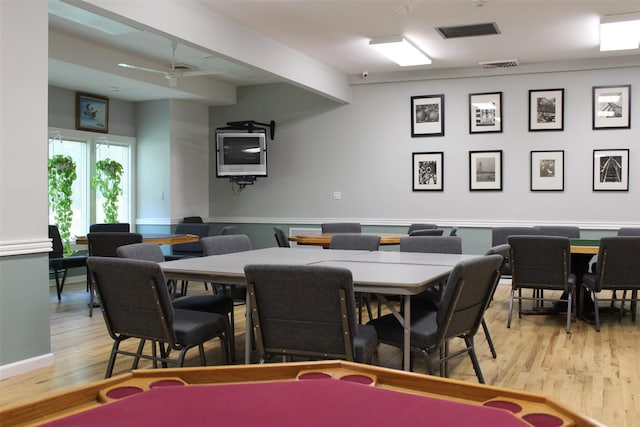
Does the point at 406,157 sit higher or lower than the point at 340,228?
higher

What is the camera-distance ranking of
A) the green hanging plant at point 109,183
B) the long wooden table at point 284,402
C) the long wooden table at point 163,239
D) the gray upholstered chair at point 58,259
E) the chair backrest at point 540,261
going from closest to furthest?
1. the long wooden table at point 284,402
2. the chair backrest at point 540,261
3. the long wooden table at point 163,239
4. the gray upholstered chair at point 58,259
5. the green hanging plant at point 109,183

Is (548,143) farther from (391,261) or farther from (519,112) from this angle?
(391,261)

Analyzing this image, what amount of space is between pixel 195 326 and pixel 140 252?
3.20 feet

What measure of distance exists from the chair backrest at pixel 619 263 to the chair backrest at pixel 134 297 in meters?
3.64

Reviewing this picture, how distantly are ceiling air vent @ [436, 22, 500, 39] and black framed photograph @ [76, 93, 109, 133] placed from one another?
199 inches

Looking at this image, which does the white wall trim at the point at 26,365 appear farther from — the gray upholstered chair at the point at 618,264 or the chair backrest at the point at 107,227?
the gray upholstered chair at the point at 618,264

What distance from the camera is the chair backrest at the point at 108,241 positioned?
5436 mm

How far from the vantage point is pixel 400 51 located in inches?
275

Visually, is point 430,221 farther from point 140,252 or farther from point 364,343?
point 364,343

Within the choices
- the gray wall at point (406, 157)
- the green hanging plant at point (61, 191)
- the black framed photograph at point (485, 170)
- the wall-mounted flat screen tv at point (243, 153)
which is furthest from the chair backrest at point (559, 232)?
the green hanging plant at point (61, 191)

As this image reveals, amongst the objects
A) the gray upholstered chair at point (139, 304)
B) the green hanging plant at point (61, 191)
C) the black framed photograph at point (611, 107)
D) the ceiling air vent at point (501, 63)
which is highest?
the ceiling air vent at point (501, 63)

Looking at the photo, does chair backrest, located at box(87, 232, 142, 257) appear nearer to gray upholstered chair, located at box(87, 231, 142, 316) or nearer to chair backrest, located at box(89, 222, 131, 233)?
gray upholstered chair, located at box(87, 231, 142, 316)

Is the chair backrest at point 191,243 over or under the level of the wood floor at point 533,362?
over

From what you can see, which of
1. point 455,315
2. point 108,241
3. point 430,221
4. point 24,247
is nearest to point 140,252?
point 24,247
